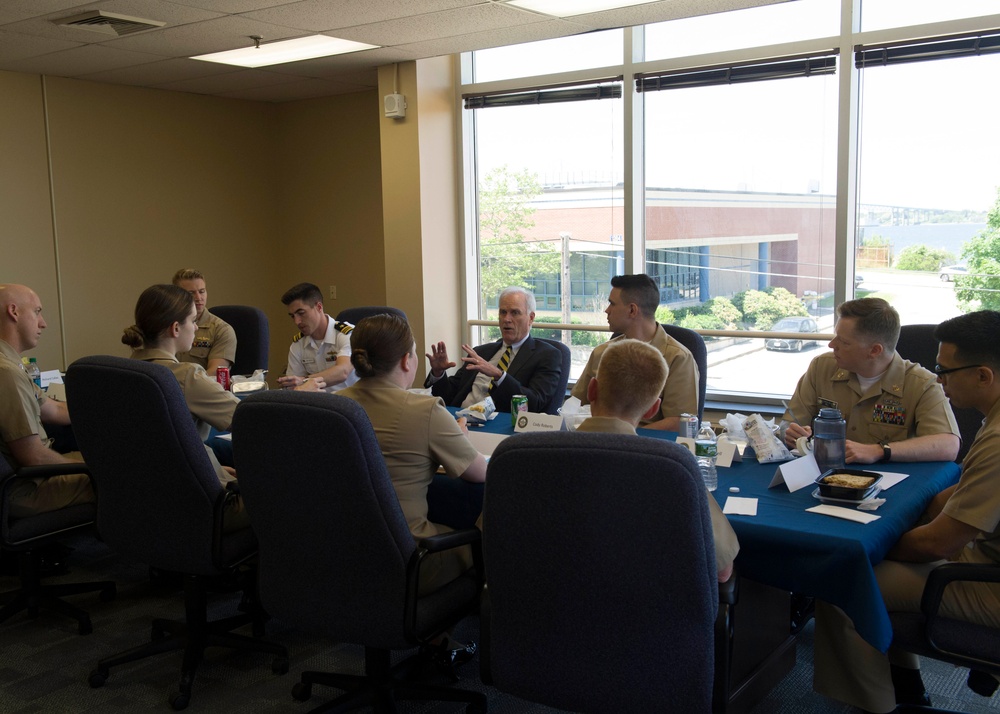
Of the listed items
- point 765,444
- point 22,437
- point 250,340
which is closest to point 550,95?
point 250,340

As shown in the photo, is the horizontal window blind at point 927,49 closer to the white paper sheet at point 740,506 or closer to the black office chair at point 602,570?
the white paper sheet at point 740,506

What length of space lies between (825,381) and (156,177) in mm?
5702

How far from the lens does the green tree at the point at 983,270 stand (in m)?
4.83

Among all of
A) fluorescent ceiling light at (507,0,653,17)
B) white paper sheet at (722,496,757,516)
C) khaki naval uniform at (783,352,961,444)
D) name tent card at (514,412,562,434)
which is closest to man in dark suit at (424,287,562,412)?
name tent card at (514,412,562,434)

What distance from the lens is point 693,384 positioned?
12.4 ft

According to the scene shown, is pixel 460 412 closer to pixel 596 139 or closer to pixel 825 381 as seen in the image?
pixel 825 381

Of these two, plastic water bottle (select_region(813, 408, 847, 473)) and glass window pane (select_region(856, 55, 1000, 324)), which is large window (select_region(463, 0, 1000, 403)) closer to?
glass window pane (select_region(856, 55, 1000, 324))

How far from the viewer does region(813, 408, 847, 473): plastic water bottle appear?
2.80 metres

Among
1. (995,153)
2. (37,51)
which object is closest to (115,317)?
(37,51)

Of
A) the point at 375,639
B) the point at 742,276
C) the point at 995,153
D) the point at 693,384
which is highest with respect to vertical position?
the point at 995,153

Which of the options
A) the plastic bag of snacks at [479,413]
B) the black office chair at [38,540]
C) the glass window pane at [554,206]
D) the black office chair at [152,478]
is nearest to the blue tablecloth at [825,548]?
the plastic bag of snacks at [479,413]

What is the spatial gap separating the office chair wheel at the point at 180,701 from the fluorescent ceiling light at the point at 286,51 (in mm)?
3889

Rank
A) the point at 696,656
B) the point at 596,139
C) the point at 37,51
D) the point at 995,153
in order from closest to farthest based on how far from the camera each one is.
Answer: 1. the point at 696,656
2. the point at 995,153
3. the point at 37,51
4. the point at 596,139

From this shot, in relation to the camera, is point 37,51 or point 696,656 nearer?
point 696,656
